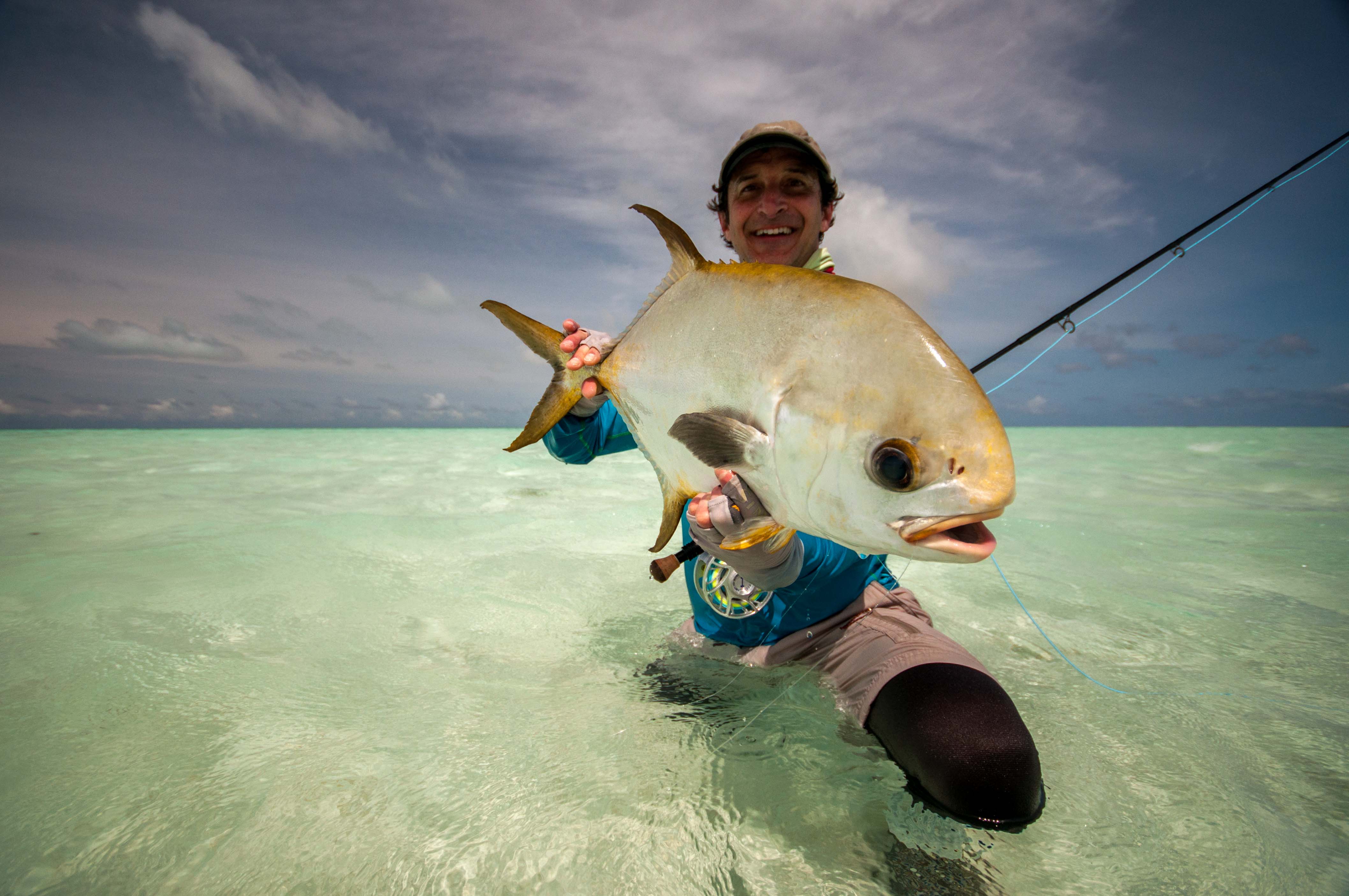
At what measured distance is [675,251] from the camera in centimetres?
149

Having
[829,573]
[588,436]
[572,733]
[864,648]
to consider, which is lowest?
[572,733]

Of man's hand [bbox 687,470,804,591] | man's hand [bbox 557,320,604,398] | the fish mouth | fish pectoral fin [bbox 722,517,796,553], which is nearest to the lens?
the fish mouth

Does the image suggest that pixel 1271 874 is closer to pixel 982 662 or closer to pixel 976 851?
pixel 976 851

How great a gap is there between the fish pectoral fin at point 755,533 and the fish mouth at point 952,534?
0.81 feet

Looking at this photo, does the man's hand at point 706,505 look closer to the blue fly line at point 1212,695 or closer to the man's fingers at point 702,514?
the man's fingers at point 702,514

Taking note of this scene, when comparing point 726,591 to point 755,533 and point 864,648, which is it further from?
point 755,533

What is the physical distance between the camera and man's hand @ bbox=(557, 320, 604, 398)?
1688mm

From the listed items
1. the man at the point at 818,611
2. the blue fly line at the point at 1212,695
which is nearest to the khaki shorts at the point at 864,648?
the man at the point at 818,611

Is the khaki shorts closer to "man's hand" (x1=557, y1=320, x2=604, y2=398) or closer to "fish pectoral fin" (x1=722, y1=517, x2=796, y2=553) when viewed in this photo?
"fish pectoral fin" (x1=722, y1=517, x2=796, y2=553)

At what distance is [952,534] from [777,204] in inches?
60.1

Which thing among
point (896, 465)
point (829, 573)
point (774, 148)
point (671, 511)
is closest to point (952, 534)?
point (896, 465)

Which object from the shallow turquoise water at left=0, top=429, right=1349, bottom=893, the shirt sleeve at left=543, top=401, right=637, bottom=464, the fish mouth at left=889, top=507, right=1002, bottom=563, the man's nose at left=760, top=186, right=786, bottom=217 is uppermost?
the man's nose at left=760, top=186, right=786, bottom=217

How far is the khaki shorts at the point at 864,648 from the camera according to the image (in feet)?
5.91

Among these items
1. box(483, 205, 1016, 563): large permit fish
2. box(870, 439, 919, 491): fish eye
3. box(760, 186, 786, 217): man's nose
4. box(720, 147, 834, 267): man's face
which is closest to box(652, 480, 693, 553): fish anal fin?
box(483, 205, 1016, 563): large permit fish
